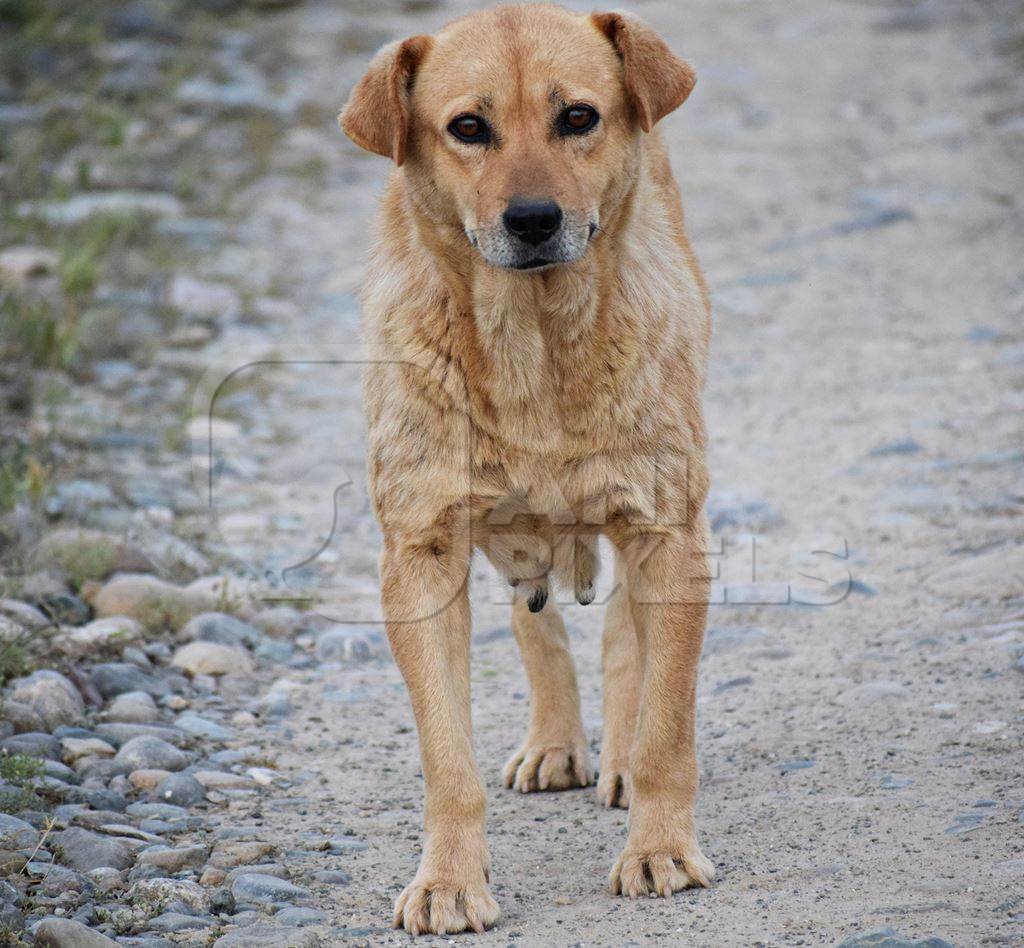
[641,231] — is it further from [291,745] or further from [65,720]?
[65,720]

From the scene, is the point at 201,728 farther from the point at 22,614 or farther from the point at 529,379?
the point at 529,379

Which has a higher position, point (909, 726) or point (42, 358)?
point (909, 726)

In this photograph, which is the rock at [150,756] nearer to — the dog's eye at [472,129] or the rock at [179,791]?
the rock at [179,791]

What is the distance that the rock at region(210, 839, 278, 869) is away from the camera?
3920 millimetres

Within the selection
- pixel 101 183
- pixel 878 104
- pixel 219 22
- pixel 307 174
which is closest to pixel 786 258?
pixel 878 104

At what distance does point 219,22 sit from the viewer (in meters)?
14.6

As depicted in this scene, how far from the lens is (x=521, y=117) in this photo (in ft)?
12.6

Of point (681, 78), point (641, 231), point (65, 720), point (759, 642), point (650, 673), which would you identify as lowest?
point (759, 642)

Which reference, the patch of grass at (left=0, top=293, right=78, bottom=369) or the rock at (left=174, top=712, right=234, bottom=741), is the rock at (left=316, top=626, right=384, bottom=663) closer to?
the rock at (left=174, top=712, right=234, bottom=741)

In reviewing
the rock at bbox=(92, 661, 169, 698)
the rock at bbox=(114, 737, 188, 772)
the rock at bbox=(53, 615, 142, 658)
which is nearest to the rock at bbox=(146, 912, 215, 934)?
the rock at bbox=(114, 737, 188, 772)

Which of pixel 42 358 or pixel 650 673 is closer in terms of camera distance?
pixel 650 673

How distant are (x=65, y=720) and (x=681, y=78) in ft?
9.22

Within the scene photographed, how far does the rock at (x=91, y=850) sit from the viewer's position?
3787mm

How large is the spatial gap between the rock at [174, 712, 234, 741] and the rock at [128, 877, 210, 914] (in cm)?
112
